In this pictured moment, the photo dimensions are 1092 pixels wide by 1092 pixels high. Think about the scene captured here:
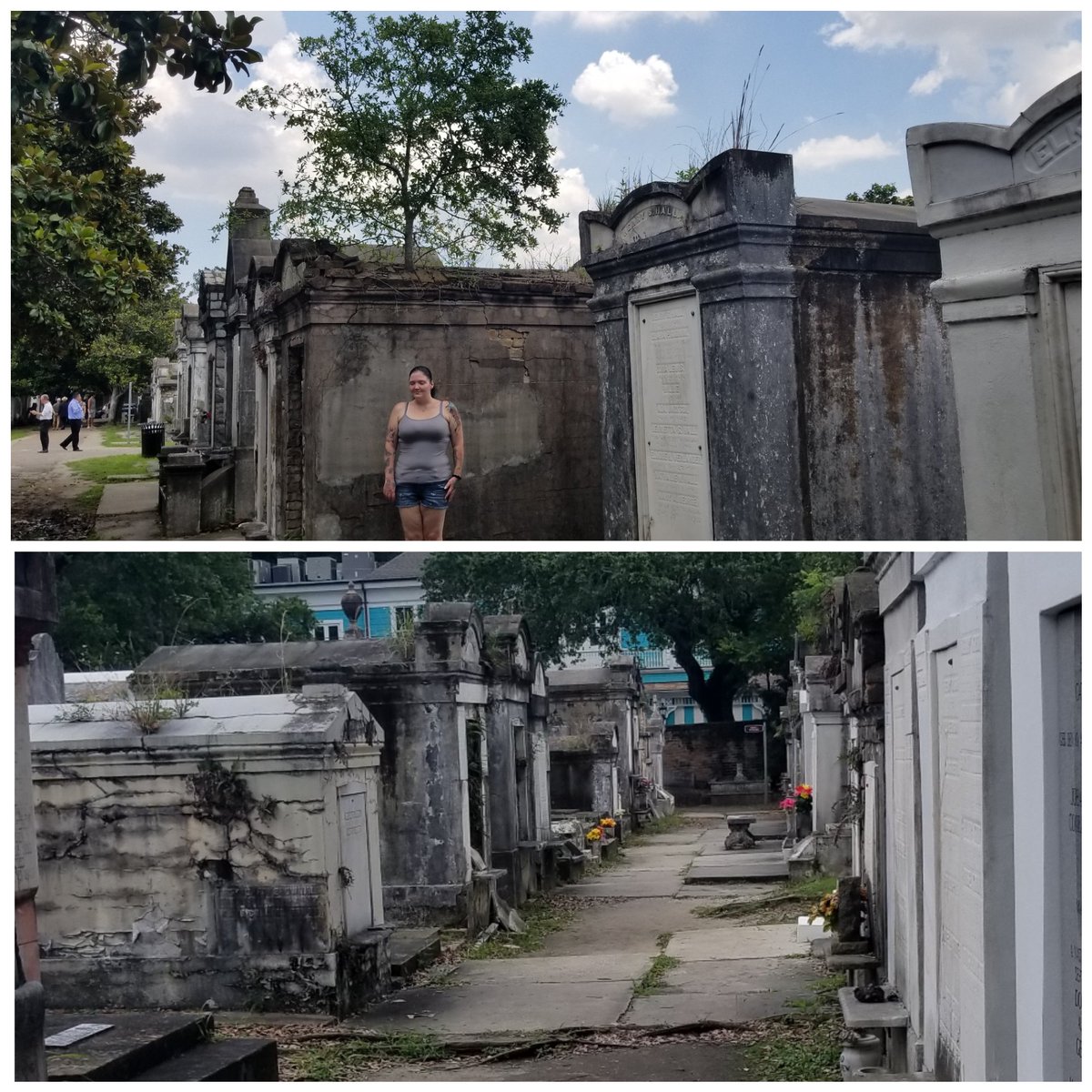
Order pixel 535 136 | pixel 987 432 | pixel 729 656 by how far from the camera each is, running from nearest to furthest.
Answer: pixel 987 432 < pixel 535 136 < pixel 729 656

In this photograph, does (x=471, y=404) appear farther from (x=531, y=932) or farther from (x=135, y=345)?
(x=135, y=345)

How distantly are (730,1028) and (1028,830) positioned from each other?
5181 mm

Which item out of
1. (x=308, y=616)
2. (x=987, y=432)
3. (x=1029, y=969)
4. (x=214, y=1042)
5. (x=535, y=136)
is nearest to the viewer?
(x=1029, y=969)

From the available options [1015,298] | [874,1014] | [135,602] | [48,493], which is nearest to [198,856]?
[874,1014]

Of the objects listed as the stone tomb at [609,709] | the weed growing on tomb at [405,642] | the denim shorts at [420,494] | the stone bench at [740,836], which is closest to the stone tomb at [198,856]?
the denim shorts at [420,494]

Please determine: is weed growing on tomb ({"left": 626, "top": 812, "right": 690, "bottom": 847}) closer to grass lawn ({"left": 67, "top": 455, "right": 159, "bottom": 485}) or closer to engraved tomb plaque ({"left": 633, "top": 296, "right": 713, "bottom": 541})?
grass lawn ({"left": 67, "top": 455, "right": 159, "bottom": 485})

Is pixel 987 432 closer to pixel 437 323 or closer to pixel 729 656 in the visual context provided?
pixel 437 323

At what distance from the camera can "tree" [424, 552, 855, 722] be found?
30.1 metres

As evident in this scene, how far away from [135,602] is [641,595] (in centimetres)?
1175

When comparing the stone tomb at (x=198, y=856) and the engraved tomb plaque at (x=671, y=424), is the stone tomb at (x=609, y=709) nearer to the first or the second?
A: the stone tomb at (x=198, y=856)

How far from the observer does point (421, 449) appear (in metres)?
8.56

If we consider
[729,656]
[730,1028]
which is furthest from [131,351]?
[730,1028]

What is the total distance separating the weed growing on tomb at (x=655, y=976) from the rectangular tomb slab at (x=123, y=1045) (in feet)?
13.1

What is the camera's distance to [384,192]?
10688 mm
